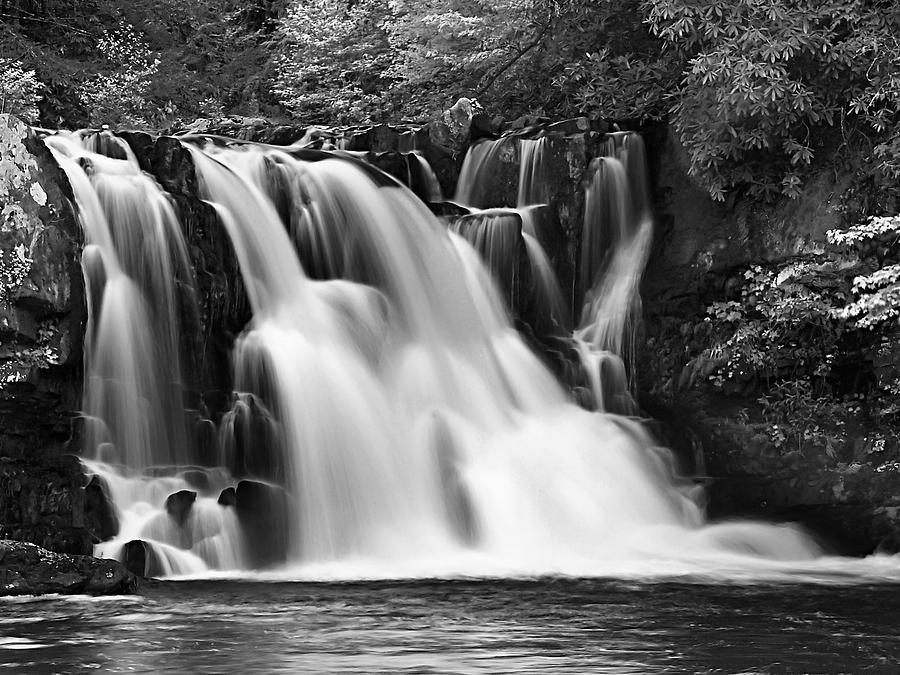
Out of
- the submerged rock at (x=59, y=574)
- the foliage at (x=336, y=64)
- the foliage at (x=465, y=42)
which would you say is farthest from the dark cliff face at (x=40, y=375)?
the foliage at (x=336, y=64)

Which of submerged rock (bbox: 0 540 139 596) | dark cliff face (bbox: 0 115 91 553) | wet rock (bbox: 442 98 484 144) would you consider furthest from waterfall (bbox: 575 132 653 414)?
submerged rock (bbox: 0 540 139 596)

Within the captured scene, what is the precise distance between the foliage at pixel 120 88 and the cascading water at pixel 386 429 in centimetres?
752

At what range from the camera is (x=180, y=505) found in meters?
10.9

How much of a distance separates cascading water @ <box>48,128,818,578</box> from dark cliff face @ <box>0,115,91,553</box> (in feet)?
1.08

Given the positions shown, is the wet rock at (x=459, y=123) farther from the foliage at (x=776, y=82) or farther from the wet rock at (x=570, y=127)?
the foliage at (x=776, y=82)

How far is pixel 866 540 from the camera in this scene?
479 inches

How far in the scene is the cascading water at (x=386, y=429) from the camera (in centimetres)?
1123

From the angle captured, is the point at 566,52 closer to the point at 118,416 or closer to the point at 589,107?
the point at 589,107

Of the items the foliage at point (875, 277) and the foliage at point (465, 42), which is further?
the foliage at point (465, 42)

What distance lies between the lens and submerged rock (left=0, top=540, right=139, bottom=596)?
9094mm

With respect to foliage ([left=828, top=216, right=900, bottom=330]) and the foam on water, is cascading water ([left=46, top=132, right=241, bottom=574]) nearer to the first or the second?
the foam on water

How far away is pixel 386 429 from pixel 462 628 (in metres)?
4.62

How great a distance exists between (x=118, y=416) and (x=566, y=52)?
364 inches

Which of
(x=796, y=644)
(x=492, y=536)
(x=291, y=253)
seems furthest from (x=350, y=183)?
(x=796, y=644)
